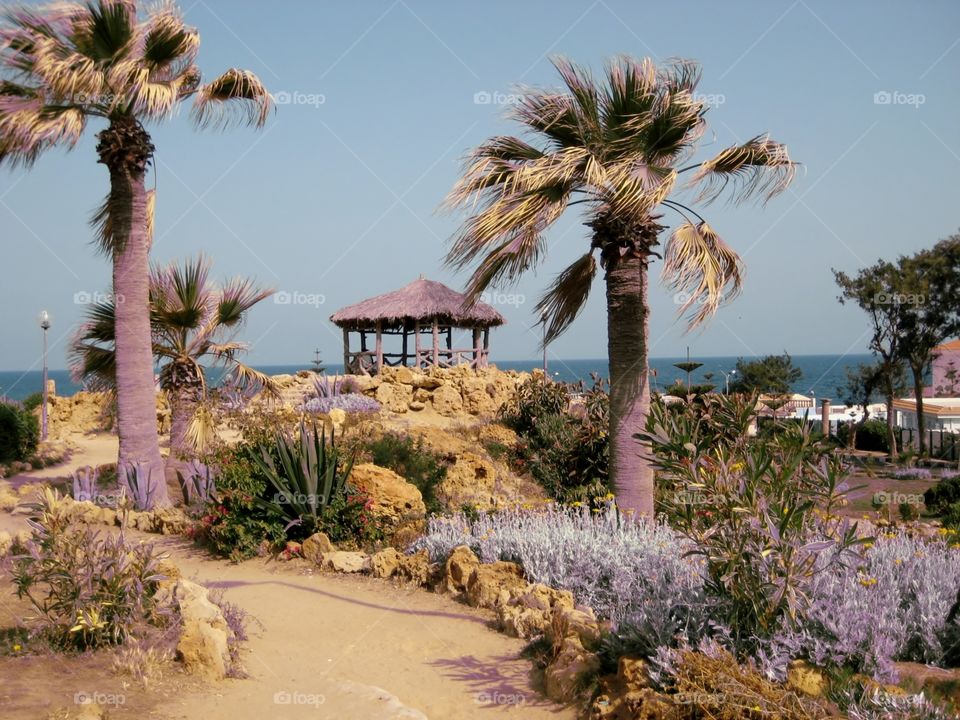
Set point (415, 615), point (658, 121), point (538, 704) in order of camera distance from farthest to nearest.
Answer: point (658, 121), point (415, 615), point (538, 704)

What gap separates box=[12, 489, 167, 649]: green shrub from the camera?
15.9 ft

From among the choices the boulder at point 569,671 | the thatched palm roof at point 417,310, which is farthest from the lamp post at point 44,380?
the boulder at point 569,671

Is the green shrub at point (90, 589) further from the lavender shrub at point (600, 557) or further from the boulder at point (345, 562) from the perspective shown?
the lavender shrub at point (600, 557)

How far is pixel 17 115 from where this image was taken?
32.5 ft

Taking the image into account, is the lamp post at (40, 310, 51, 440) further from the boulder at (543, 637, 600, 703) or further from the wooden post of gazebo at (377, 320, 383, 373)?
the boulder at (543, 637, 600, 703)

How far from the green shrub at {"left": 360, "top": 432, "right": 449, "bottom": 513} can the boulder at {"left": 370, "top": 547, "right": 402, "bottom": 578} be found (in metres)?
2.91

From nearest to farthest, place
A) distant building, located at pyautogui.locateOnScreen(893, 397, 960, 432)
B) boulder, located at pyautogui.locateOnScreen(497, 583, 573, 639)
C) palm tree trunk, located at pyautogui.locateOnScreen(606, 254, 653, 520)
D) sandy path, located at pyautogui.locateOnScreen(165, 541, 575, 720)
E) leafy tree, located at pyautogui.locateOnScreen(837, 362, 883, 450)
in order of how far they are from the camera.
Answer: sandy path, located at pyautogui.locateOnScreen(165, 541, 575, 720) < boulder, located at pyautogui.locateOnScreen(497, 583, 573, 639) < palm tree trunk, located at pyautogui.locateOnScreen(606, 254, 653, 520) < leafy tree, located at pyautogui.locateOnScreen(837, 362, 883, 450) < distant building, located at pyautogui.locateOnScreen(893, 397, 960, 432)

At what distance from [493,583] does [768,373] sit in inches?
1109

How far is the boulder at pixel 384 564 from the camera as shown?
24.3ft

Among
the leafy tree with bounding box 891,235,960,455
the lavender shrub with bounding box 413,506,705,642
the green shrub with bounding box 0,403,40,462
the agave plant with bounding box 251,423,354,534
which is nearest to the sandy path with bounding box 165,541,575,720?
the lavender shrub with bounding box 413,506,705,642

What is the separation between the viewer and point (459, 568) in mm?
6859

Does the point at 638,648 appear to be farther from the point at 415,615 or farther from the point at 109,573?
the point at 109,573

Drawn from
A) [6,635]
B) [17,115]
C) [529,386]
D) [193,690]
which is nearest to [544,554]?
[193,690]

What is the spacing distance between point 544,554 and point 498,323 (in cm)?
2060
